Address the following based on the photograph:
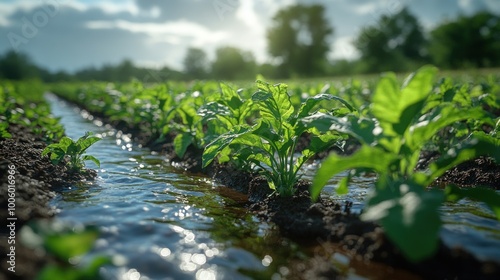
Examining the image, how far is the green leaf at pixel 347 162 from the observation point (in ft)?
6.90

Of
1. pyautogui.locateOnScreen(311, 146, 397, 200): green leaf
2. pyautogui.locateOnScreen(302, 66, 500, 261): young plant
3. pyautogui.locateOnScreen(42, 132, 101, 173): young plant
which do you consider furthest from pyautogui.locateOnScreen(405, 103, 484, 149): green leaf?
pyautogui.locateOnScreen(42, 132, 101, 173): young plant

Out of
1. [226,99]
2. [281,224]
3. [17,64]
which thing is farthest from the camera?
[17,64]

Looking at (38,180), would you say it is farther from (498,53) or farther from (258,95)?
(498,53)

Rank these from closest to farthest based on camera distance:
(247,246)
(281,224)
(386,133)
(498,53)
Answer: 1. (386,133)
2. (247,246)
3. (281,224)
4. (498,53)

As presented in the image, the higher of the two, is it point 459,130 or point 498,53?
point 498,53

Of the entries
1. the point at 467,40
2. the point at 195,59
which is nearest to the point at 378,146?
the point at 467,40

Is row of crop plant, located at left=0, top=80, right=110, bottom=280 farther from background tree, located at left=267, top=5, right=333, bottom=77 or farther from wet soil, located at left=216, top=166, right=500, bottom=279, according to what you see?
background tree, located at left=267, top=5, right=333, bottom=77

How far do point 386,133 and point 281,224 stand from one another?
1.08 m

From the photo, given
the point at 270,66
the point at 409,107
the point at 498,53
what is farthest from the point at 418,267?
the point at 270,66

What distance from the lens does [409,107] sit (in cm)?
227

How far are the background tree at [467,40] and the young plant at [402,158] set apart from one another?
143 ft

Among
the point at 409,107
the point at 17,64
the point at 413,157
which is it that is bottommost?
the point at 413,157

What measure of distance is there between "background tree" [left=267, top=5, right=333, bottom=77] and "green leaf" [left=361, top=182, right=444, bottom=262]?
51.3 m

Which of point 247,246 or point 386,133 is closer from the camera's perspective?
point 386,133
